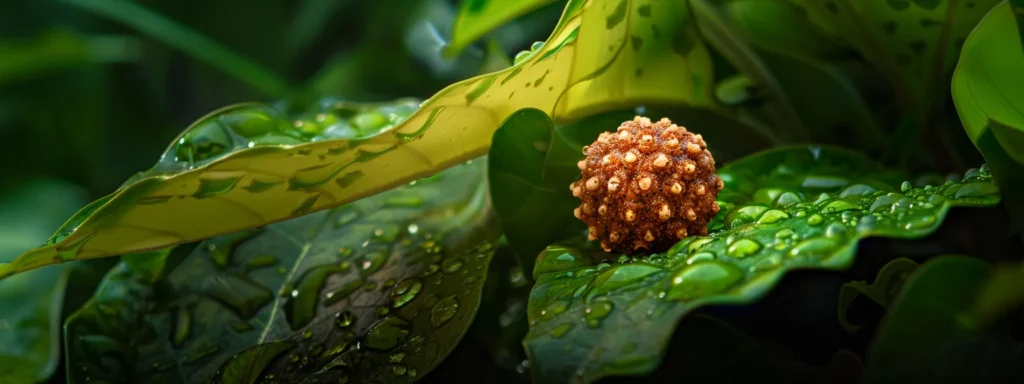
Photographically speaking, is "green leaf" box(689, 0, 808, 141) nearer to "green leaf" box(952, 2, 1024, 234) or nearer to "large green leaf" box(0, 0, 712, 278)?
"large green leaf" box(0, 0, 712, 278)

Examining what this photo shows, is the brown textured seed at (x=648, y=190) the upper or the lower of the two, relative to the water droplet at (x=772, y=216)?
upper

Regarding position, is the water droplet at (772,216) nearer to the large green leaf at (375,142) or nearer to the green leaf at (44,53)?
the large green leaf at (375,142)

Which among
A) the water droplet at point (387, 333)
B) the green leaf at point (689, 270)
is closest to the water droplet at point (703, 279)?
the green leaf at point (689, 270)

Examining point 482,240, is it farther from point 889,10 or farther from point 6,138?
point 6,138

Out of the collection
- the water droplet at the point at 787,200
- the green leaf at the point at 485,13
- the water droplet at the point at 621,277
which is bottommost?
the water droplet at the point at 787,200

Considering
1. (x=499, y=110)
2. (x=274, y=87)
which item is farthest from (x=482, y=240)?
(x=274, y=87)

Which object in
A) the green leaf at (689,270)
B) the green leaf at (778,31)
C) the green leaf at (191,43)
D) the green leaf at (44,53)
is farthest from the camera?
the green leaf at (191,43)

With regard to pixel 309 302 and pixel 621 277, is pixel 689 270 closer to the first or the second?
pixel 621 277
